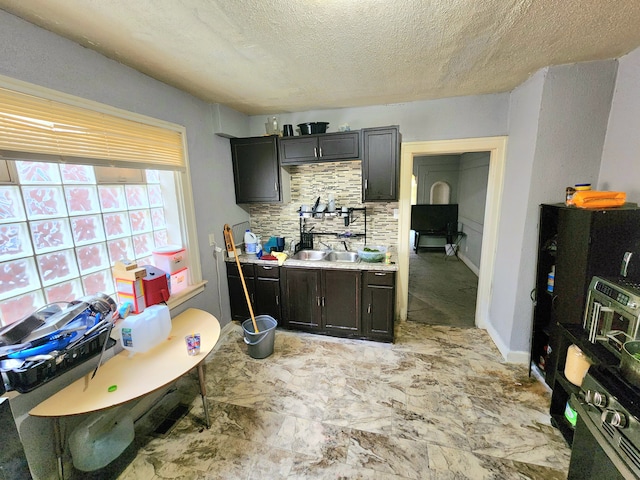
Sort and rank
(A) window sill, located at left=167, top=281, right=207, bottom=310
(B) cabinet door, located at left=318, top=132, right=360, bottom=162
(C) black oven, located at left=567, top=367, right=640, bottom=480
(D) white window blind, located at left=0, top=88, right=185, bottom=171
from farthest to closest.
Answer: (B) cabinet door, located at left=318, top=132, right=360, bottom=162 < (A) window sill, located at left=167, top=281, right=207, bottom=310 < (D) white window blind, located at left=0, top=88, right=185, bottom=171 < (C) black oven, located at left=567, top=367, right=640, bottom=480

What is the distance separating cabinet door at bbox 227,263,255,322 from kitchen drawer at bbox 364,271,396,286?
4.35ft

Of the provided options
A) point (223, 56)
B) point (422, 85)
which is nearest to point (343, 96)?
point (422, 85)

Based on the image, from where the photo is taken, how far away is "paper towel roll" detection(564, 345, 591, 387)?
4.98ft

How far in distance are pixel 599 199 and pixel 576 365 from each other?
1.04 meters

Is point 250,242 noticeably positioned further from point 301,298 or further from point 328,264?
point 328,264

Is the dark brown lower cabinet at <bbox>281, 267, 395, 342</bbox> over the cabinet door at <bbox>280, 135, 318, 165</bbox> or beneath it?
beneath

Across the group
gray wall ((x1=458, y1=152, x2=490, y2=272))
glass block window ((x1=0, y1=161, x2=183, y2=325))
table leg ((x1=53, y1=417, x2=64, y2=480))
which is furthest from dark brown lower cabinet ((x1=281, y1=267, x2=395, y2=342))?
gray wall ((x1=458, y1=152, x2=490, y2=272))

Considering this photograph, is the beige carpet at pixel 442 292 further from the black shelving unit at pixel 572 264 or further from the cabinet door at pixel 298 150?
the cabinet door at pixel 298 150

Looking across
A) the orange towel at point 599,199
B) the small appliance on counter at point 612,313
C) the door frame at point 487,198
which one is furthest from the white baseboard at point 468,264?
the small appliance on counter at point 612,313

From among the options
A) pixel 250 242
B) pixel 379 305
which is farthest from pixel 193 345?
pixel 379 305

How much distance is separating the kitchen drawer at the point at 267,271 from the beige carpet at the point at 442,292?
1785mm

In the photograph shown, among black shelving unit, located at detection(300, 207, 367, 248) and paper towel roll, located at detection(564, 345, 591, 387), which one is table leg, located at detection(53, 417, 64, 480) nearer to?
black shelving unit, located at detection(300, 207, 367, 248)

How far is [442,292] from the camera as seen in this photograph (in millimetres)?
4168

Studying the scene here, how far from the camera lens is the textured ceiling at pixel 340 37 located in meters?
1.28
